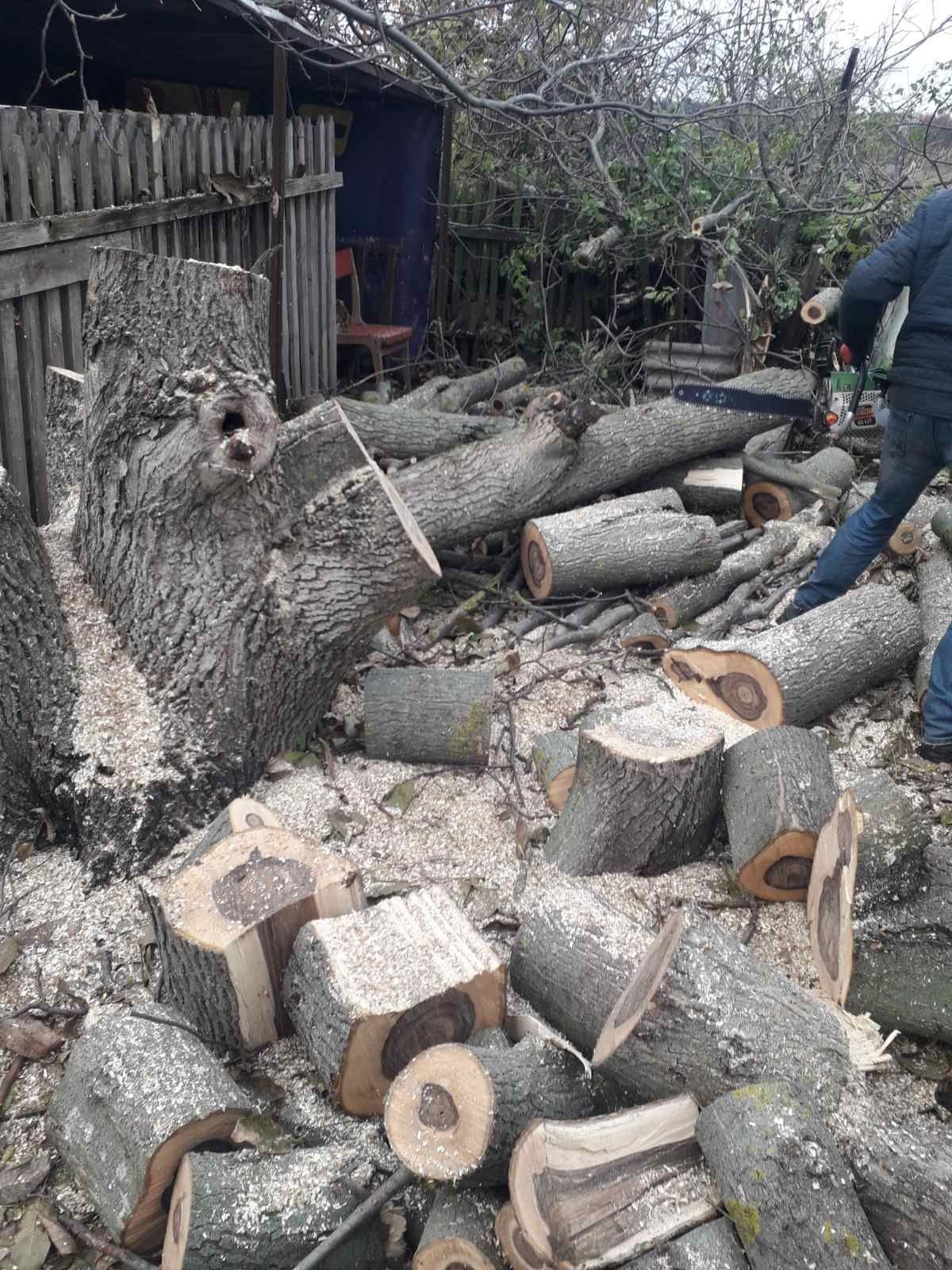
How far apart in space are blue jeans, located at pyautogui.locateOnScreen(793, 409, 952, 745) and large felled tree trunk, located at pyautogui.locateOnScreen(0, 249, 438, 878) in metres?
1.98

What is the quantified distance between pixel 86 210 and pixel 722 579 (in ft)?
10.9

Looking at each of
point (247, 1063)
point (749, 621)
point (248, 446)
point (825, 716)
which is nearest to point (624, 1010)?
point (247, 1063)

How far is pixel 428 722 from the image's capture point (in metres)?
3.31

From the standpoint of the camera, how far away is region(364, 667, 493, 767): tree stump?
10.8 feet

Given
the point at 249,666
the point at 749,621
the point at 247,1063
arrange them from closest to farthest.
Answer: the point at 247,1063
the point at 249,666
the point at 749,621

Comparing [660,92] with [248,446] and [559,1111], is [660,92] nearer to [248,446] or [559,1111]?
[248,446]

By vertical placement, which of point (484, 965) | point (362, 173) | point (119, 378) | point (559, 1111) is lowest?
point (559, 1111)

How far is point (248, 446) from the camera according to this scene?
2721 millimetres

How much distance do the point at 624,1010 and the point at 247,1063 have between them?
2.92ft

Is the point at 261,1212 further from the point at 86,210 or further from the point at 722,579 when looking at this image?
the point at 86,210

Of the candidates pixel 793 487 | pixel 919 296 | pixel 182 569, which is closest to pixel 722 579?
pixel 793 487

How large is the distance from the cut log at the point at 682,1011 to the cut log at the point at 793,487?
3.84 metres

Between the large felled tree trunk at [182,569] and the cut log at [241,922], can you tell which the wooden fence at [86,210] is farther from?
the cut log at [241,922]

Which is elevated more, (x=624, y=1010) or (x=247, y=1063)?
(x=624, y=1010)
